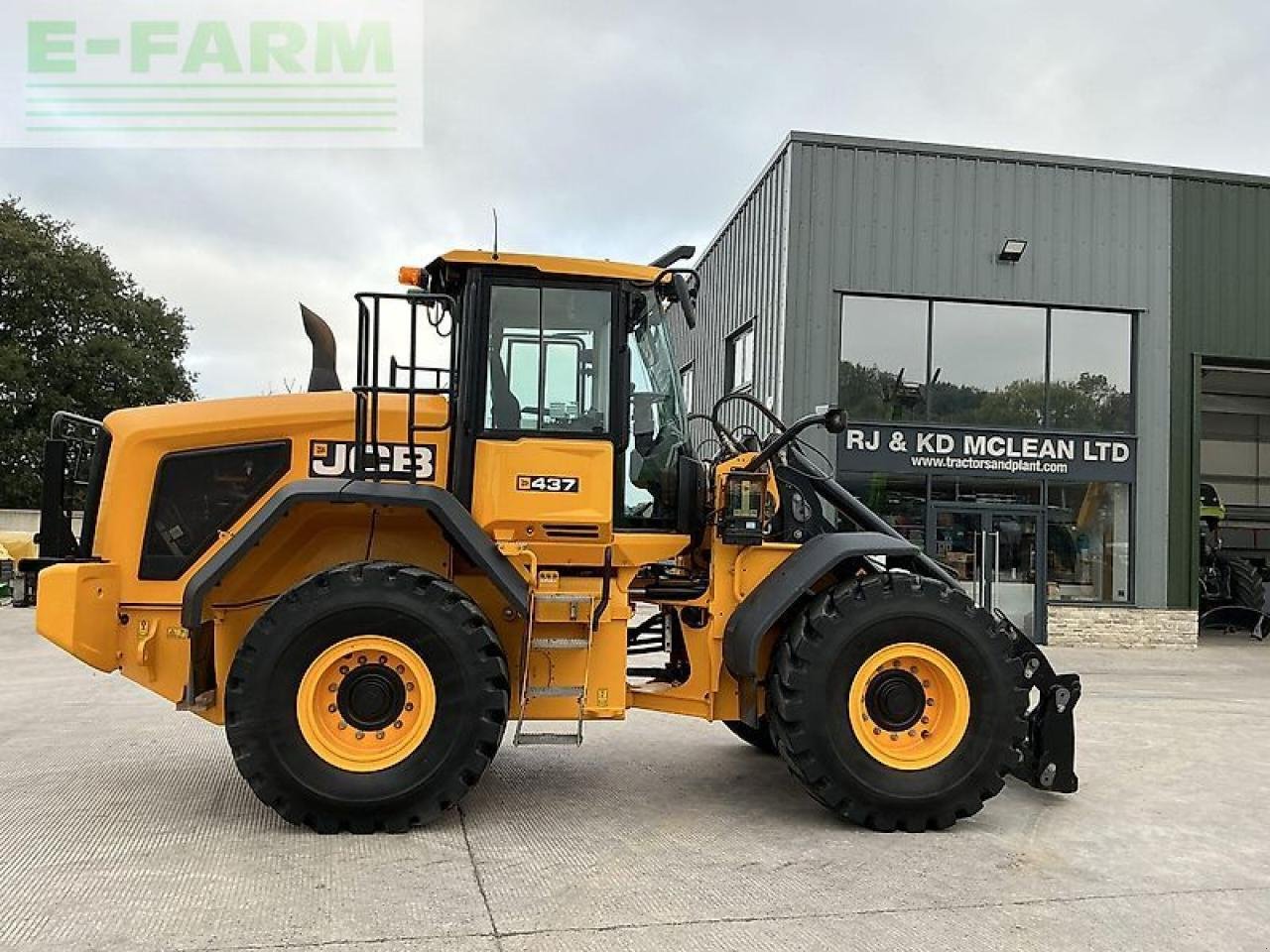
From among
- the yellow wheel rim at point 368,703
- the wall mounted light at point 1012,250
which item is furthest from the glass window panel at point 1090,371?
the yellow wheel rim at point 368,703

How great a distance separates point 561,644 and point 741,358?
12207mm

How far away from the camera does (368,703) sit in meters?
5.07

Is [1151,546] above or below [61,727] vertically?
above

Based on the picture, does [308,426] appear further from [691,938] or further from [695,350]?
[695,350]

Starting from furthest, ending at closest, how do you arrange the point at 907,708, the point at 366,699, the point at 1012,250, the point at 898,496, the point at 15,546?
the point at 15,546
the point at 898,496
the point at 1012,250
the point at 907,708
the point at 366,699

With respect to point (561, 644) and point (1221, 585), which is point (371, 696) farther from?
point (1221, 585)

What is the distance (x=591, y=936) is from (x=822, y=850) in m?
1.51

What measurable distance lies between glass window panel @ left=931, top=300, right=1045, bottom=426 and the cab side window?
34.2 ft

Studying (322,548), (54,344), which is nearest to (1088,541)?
(322,548)

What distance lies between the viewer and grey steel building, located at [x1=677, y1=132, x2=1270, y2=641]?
578 inches

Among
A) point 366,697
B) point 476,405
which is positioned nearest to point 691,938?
point 366,697

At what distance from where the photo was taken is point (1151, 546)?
50.1 feet

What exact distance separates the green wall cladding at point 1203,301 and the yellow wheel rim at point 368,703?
1343cm

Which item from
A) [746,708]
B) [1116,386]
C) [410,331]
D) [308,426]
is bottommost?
[746,708]
